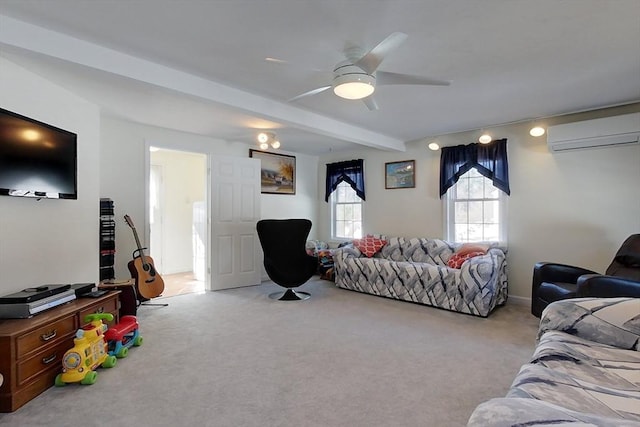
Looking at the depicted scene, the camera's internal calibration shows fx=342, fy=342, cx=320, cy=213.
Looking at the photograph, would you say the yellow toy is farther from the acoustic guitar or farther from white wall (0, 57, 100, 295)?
the acoustic guitar

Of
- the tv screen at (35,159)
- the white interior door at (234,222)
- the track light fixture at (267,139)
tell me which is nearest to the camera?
the tv screen at (35,159)

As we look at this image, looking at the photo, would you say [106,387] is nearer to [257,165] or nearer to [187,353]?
[187,353]

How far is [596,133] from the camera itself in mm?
3750

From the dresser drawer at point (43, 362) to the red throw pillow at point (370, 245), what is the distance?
13.2 ft

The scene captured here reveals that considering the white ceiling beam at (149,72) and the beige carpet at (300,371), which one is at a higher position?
the white ceiling beam at (149,72)

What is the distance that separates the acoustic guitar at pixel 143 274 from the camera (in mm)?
4105

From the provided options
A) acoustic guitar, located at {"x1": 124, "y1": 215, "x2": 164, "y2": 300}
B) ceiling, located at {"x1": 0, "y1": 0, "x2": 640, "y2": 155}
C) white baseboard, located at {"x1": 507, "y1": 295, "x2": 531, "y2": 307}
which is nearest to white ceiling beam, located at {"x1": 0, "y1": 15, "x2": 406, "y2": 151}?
ceiling, located at {"x1": 0, "y1": 0, "x2": 640, "y2": 155}

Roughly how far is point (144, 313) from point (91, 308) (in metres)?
1.34

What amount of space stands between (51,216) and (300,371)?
255 cm

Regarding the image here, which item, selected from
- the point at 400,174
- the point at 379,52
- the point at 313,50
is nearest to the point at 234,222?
the point at 400,174

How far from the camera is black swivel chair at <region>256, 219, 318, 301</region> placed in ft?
15.0

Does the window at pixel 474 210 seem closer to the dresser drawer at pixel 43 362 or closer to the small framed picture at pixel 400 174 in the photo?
the small framed picture at pixel 400 174

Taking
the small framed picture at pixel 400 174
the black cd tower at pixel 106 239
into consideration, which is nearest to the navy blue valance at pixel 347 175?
the small framed picture at pixel 400 174

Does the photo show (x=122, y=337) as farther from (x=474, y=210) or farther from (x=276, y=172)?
(x=474, y=210)
